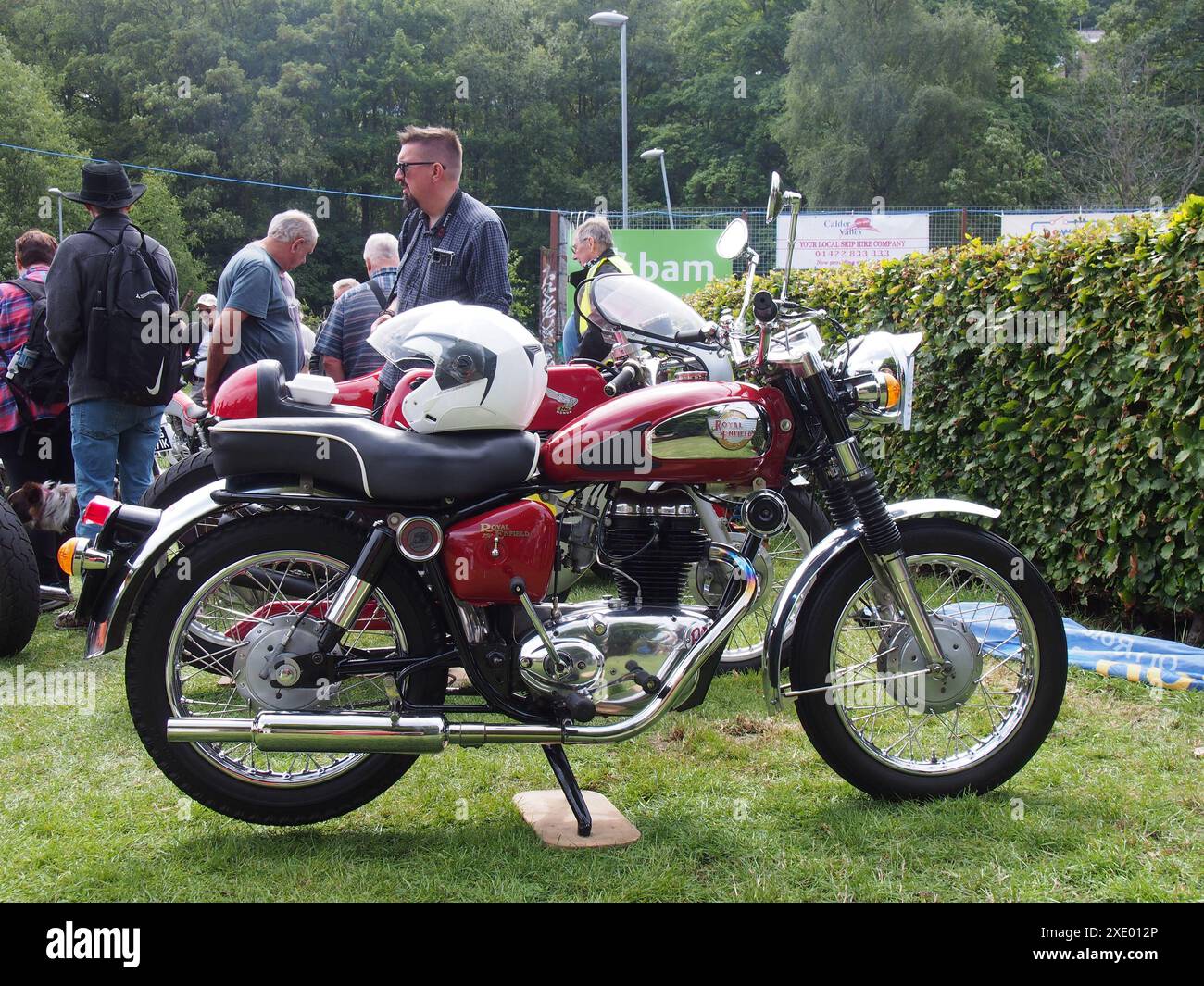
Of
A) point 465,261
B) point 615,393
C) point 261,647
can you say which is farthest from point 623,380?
point 261,647

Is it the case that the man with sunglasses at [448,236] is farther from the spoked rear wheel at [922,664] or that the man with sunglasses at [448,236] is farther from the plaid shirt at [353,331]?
the spoked rear wheel at [922,664]

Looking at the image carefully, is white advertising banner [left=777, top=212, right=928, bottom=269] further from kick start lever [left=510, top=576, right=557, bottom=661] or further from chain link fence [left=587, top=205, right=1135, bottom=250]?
kick start lever [left=510, top=576, right=557, bottom=661]

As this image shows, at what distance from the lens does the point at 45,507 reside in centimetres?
615

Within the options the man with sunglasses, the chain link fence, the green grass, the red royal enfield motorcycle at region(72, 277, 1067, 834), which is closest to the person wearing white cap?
the man with sunglasses

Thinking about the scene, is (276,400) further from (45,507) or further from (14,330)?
(14,330)

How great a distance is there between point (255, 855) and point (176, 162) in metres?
48.9

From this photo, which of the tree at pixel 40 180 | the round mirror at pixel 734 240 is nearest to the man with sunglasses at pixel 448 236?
the round mirror at pixel 734 240

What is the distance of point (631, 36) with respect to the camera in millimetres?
63844

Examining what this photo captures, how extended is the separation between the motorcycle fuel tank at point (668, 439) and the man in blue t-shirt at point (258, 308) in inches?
125

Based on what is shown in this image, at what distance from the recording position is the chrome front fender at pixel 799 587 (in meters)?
3.43

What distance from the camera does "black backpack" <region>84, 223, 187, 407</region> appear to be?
579 cm

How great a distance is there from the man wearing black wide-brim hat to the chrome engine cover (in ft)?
10.9

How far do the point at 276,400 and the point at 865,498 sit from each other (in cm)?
168
